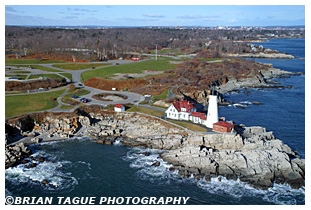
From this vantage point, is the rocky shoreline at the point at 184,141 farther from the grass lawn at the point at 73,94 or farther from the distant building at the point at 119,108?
the grass lawn at the point at 73,94

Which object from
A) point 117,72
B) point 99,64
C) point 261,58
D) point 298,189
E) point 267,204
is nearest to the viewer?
point 267,204

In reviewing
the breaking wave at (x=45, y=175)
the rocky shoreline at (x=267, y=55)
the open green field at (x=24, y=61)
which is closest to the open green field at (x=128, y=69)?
the open green field at (x=24, y=61)

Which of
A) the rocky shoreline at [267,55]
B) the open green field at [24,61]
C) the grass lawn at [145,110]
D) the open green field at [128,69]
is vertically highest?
the rocky shoreline at [267,55]

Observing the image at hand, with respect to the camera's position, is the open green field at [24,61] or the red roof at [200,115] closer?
the red roof at [200,115]

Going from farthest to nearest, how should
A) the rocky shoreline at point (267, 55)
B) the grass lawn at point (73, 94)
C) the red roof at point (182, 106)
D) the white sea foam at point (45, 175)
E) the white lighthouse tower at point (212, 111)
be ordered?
the rocky shoreline at point (267, 55), the grass lawn at point (73, 94), the red roof at point (182, 106), the white lighthouse tower at point (212, 111), the white sea foam at point (45, 175)

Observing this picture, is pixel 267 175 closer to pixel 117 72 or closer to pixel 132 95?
pixel 132 95

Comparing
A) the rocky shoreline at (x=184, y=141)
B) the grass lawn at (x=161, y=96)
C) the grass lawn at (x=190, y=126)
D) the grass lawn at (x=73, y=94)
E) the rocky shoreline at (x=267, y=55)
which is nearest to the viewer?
the rocky shoreline at (x=184, y=141)

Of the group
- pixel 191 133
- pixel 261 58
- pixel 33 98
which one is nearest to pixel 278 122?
pixel 191 133

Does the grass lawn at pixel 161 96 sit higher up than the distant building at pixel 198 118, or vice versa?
the grass lawn at pixel 161 96
